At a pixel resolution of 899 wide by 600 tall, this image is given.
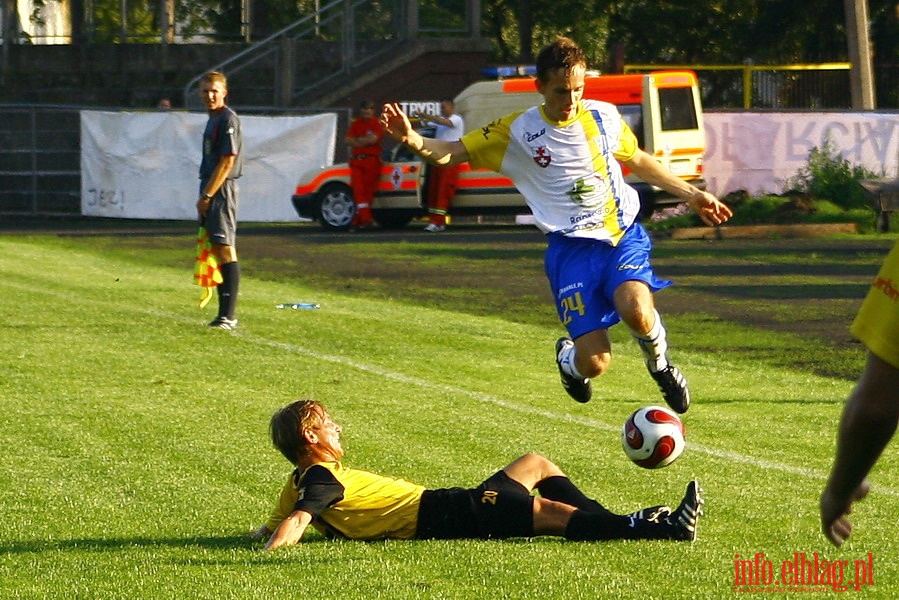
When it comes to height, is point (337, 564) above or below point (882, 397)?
below

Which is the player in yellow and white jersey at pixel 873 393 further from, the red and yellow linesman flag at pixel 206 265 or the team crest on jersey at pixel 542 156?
the red and yellow linesman flag at pixel 206 265

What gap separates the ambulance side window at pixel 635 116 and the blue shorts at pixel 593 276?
1729cm

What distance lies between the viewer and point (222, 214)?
41.4 ft

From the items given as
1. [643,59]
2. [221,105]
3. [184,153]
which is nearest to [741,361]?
[221,105]

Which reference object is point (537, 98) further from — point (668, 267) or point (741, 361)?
point (741, 361)

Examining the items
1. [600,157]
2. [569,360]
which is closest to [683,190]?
[600,157]

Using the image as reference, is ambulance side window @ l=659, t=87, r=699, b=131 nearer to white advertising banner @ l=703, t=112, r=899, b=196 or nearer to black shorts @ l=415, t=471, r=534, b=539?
white advertising banner @ l=703, t=112, r=899, b=196

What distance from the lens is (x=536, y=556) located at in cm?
566

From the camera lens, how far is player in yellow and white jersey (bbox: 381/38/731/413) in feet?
24.6

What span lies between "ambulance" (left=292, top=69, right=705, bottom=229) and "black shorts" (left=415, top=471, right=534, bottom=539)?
18.6 meters

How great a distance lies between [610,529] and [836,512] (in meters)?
3.06

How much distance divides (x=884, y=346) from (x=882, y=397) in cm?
10

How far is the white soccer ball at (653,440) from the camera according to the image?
6.38 metres
